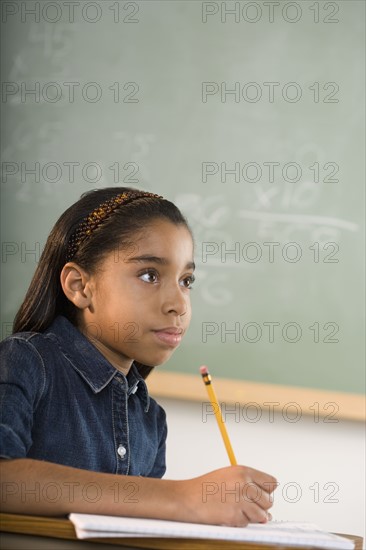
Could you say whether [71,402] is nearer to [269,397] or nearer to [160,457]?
[160,457]

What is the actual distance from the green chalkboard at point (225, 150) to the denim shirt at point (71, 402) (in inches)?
37.4

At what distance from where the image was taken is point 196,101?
2215mm

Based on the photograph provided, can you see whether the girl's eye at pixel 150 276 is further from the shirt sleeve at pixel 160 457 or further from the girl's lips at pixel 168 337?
the shirt sleeve at pixel 160 457

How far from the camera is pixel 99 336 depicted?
1152mm

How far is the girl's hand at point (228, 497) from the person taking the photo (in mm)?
806

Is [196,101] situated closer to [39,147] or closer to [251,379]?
[39,147]

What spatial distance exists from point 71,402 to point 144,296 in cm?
16

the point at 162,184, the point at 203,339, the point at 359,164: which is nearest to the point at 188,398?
the point at 203,339

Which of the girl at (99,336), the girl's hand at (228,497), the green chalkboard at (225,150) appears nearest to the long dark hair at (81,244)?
the girl at (99,336)

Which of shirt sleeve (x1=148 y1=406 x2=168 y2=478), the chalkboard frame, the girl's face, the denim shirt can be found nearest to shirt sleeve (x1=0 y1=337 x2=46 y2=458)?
the denim shirt

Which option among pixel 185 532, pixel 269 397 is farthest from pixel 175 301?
pixel 269 397

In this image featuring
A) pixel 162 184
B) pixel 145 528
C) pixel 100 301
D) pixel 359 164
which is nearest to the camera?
pixel 145 528

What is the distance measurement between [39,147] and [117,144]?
0.22 meters

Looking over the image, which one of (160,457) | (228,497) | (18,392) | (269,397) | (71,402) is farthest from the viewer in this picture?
(269,397)
